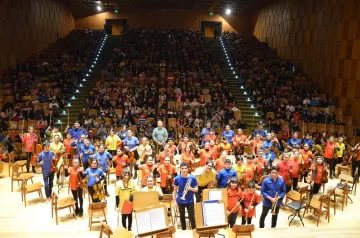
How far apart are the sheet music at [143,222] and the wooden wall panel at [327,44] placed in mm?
11425

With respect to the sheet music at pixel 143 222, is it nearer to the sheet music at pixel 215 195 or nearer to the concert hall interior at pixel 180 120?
the concert hall interior at pixel 180 120

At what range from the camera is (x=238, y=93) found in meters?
15.3

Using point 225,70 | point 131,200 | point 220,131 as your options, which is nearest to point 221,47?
point 225,70

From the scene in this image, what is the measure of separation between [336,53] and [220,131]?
6.86 meters

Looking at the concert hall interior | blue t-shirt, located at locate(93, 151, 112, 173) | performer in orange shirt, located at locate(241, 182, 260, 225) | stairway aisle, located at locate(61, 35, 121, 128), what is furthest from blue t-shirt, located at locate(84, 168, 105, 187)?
stairway aisle, located at locate(61, 35, 121, 128)

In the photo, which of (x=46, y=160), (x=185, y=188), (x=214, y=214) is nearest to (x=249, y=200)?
(x=185, y=188)

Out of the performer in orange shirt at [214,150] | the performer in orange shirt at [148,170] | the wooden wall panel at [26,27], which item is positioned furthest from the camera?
the wooden wall panel at [26,27]

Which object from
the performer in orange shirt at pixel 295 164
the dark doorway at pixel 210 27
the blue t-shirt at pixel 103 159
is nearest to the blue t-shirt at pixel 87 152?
the blue t-shirt at pixel 103 159

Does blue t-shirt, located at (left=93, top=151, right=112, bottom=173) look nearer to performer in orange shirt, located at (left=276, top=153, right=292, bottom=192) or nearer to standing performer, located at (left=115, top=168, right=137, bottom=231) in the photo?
standing performer, located at (left=115, top=168, right=137, bottom=231)

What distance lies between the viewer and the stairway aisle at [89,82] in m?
13.0

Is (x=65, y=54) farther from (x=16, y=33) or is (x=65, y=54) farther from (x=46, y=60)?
(x=16, y=33)

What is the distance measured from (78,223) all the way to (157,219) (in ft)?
9.20

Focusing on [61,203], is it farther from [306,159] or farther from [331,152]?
[331,152]

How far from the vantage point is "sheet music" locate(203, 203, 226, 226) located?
404cm
